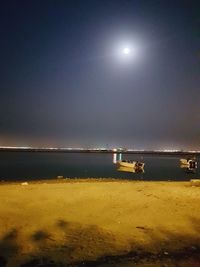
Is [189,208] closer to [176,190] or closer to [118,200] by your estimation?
[118,200]

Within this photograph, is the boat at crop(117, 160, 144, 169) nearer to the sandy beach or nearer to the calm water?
the calm water

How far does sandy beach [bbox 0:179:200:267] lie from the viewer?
8.91 meters

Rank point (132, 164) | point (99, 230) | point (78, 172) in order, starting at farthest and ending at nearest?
point (132, 164) < point (78, 172) < point (99, 230)

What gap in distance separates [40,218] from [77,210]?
84.8 inches

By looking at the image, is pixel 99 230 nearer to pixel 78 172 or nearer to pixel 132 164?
pixel 78 172

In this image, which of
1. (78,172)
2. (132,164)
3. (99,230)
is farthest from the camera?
(132,164)

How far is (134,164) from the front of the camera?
245ft

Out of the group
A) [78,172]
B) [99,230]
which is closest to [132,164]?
[78,172]

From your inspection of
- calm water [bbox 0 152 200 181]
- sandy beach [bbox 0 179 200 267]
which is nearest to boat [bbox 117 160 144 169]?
calm water [bbox 0 152 200 181]

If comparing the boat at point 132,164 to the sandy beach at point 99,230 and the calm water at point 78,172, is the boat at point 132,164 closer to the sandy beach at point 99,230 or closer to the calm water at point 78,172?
the calm water at point 78,172

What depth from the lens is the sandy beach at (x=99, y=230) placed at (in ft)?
29.2

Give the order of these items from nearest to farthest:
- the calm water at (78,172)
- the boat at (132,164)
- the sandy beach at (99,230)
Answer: the sandy beach at (99,230) < the calm water at (78,172) < the boat at (132,164)

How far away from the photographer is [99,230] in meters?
11.5

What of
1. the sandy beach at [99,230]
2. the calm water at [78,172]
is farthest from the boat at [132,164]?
the sandy beach at [99,230]
